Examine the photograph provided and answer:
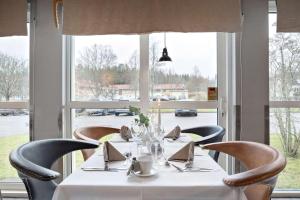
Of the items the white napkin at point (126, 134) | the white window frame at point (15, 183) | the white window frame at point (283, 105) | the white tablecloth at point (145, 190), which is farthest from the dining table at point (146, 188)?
the white window frame at point (15, 183)

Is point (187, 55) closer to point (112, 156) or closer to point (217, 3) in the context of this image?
point (217, 3)

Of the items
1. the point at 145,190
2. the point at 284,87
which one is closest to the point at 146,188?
the point at 145,190

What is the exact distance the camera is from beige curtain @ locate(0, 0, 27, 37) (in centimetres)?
294

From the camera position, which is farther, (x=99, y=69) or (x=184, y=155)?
(x=99, y=69)

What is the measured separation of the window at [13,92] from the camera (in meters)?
3.17

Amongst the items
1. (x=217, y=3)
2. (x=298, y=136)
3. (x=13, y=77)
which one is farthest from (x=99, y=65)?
(x=298, y=136)

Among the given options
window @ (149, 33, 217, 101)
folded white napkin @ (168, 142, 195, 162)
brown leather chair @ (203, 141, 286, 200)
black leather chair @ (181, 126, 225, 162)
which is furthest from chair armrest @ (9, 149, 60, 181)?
window @ (149, 33, 217, 101)

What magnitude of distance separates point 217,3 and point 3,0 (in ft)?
7.10

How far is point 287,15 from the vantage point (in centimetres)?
282

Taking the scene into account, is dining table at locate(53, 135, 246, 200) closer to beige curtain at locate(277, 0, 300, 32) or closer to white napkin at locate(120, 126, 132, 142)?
Result: white napkin at locate(120, 126, 132, 142)

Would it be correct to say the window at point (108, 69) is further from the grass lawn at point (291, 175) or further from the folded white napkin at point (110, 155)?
the grass lawn at point (291, 175)

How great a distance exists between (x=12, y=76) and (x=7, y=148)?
81 centimetres

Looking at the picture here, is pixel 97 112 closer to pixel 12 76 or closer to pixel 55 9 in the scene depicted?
pixel 12 76

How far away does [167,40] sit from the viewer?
3229mm
